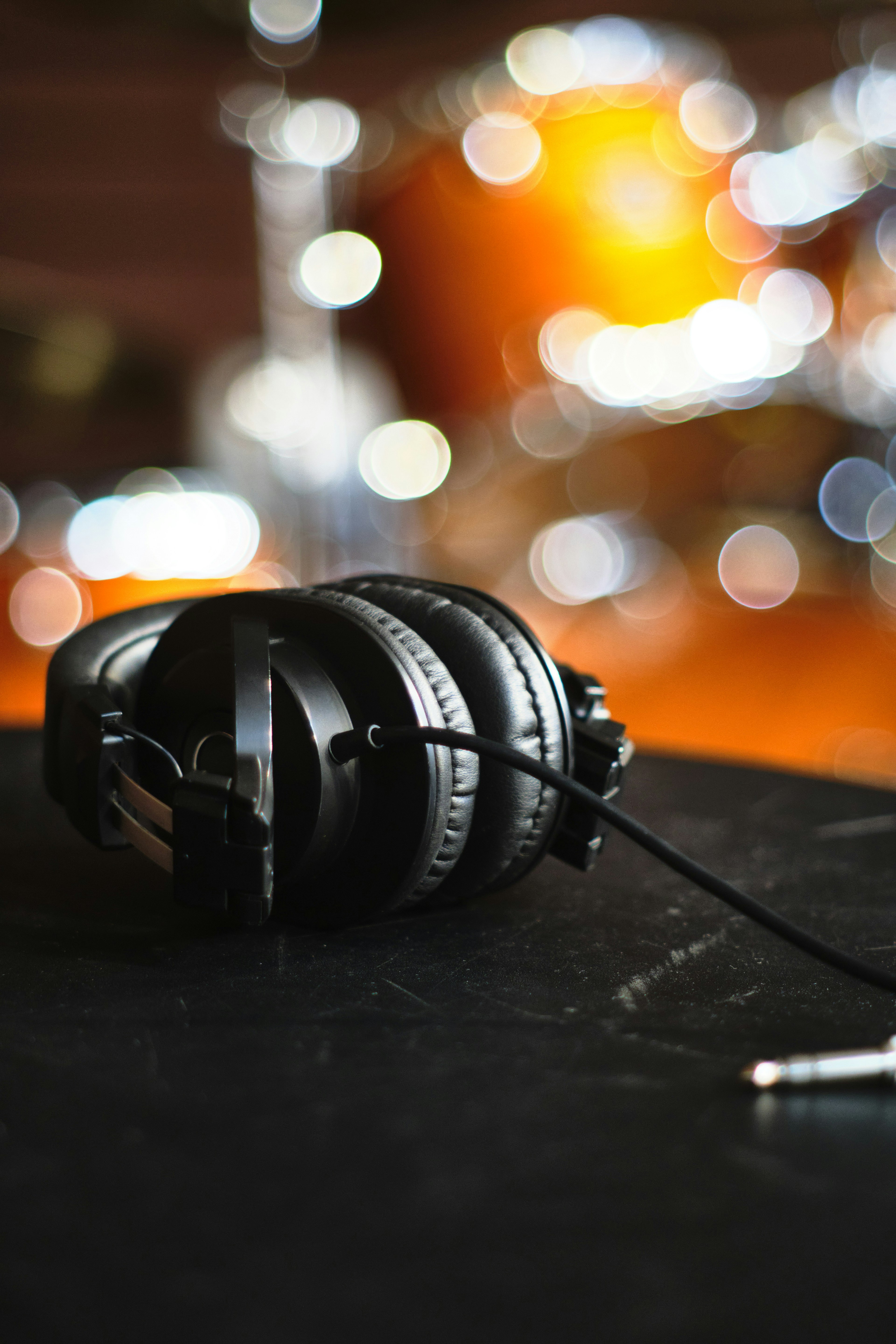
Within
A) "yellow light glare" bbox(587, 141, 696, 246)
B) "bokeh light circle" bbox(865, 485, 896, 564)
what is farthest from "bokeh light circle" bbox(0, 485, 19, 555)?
"bokeh light circle" bbox(865, 485, 896, 564)

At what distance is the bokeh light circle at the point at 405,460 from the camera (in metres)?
1.72

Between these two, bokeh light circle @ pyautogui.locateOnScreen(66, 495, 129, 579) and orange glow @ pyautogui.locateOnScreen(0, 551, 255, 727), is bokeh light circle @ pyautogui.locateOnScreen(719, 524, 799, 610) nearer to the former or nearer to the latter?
orange glow @ pyautogui.locateOnScreen(0, 551, 255, 727)

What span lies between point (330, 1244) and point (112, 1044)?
0.12 m

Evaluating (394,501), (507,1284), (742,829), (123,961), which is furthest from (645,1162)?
(394,501)

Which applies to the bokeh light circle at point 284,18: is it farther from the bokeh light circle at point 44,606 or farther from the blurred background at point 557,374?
the bokeh light circle at point 44,606

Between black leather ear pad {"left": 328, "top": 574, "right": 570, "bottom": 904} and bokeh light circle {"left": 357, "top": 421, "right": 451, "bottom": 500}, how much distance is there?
1292mm

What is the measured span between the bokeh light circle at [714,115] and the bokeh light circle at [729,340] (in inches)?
8.7

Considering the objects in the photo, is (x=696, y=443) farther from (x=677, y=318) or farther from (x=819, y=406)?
(x=677, y=318)

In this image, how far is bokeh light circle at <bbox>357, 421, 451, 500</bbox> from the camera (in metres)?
1.72

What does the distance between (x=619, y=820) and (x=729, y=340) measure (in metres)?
1.25

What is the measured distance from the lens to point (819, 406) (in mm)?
1547

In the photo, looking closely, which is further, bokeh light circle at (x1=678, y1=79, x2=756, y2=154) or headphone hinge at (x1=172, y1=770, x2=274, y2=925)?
bokeh light circle at (x1=678, y1=79, x2=756, y2=154)

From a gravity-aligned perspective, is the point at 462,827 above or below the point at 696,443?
below

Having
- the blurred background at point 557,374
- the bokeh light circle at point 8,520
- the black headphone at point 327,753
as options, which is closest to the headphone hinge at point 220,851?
the black headphone at point 327,753
